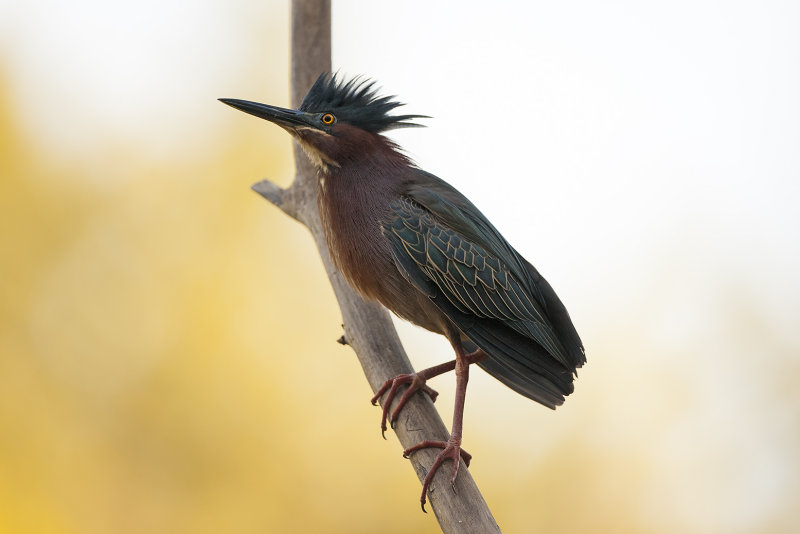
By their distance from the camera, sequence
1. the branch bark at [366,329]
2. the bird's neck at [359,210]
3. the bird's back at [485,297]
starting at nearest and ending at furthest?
the branch bark at [366,329] < the bird's back at [485,297] < the bird's neck at [359,210]

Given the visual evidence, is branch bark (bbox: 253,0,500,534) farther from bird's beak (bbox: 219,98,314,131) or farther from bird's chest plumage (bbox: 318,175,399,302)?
bird's beak (bbox: 219,98,314,131)

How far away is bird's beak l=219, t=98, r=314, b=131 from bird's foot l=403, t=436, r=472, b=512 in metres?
1.10

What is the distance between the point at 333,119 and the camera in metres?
2.68

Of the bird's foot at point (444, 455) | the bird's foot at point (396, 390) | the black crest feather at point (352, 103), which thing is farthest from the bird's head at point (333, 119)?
the bird's foot at point (444, 455)

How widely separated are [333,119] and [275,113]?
0.64ft

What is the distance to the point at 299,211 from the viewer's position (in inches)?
123

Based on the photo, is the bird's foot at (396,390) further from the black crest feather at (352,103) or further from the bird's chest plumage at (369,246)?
the black crest feather at (352,103)

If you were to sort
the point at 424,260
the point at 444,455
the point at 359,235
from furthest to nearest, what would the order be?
the point at 359,235, the point at 424,260, the point at 444,455

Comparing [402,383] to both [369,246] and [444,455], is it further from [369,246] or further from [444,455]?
[369,246]

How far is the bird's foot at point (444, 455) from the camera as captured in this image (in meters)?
2.32

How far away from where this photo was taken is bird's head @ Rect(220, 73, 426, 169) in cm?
264

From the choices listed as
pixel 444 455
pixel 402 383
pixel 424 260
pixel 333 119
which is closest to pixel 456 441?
pixel 444 455

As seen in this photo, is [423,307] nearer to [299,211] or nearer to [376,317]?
[376,317]

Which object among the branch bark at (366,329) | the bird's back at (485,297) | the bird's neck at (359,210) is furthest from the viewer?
the bird's neck at (359,210)
